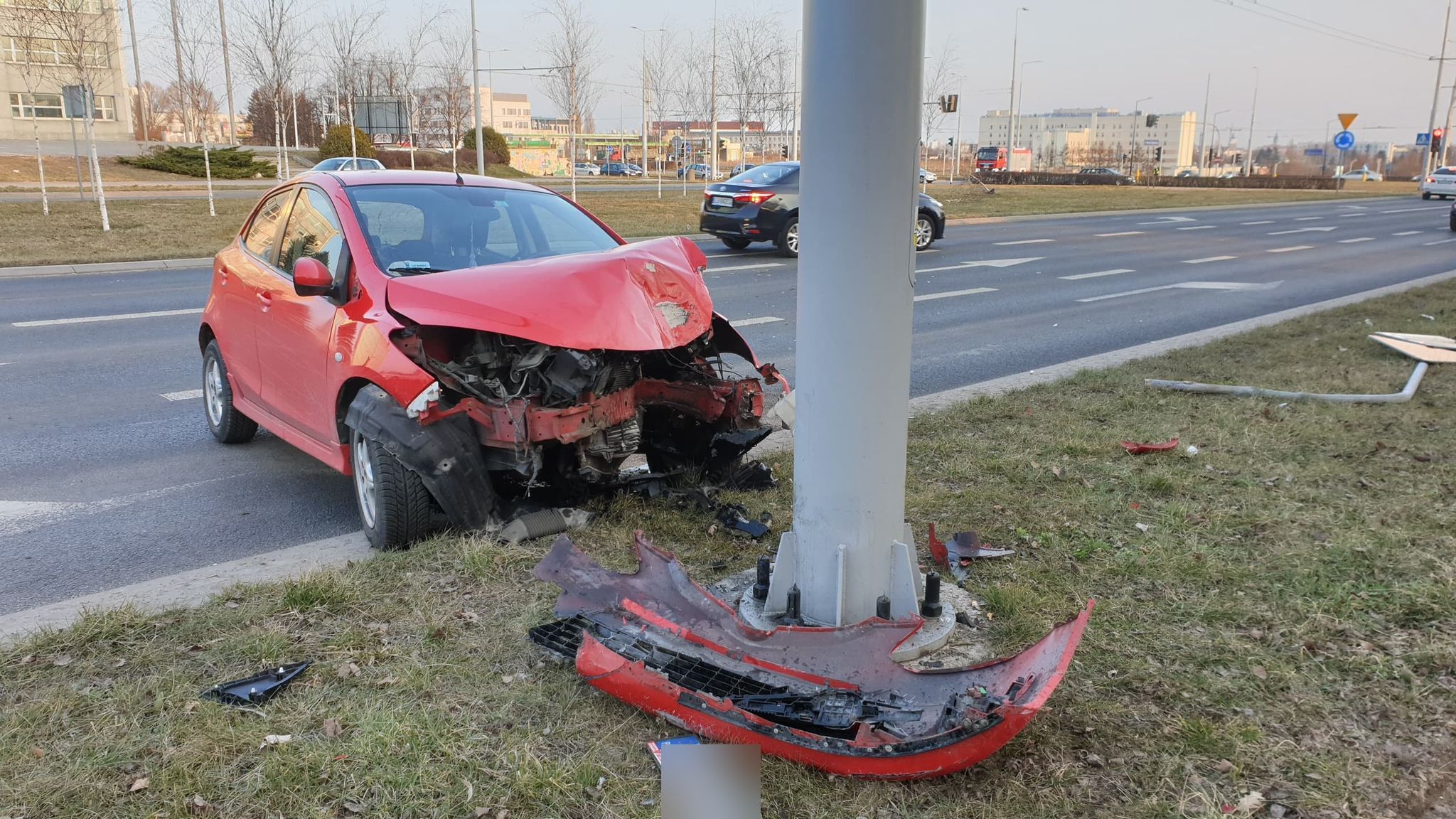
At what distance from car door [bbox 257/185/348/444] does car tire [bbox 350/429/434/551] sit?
0.53m

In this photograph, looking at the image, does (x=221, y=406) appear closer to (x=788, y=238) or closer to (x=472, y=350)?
(x=472, y=350)

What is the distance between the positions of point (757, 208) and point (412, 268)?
1381cm

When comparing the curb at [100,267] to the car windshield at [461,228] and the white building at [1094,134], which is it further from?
the white building at [1094,134]

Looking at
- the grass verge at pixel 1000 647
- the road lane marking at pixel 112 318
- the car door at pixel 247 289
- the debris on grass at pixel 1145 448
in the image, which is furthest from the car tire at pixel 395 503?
the road lane marking at pixel 112 318

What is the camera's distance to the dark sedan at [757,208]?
1806cm

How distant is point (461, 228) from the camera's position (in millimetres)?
5137

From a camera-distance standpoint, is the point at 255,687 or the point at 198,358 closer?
the point at 255,687

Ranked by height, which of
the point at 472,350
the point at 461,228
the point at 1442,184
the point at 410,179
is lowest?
the point at 472,350

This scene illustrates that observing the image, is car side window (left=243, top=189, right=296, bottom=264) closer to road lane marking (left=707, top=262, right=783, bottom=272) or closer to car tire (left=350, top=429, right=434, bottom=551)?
car tire (left=350, top=429, right=434, bottom=551)

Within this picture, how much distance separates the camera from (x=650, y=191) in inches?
1508

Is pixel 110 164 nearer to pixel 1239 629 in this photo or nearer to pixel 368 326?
pixel 368 326

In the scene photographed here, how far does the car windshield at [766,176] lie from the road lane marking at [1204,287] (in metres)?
6.59

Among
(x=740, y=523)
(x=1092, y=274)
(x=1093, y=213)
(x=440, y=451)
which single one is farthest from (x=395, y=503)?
(x=1093, y=213)

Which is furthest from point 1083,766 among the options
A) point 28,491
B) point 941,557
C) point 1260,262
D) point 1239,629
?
point 1260,262
